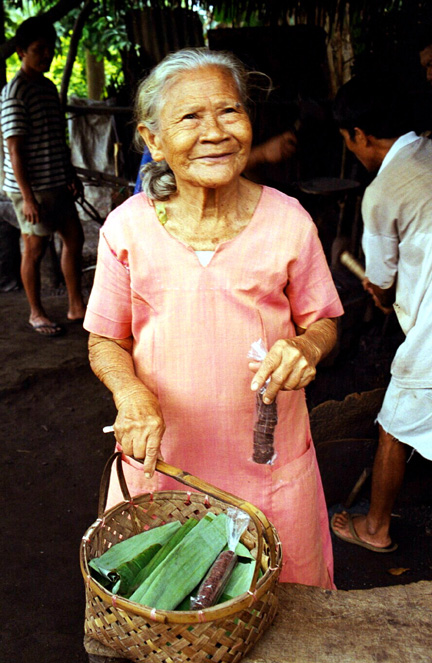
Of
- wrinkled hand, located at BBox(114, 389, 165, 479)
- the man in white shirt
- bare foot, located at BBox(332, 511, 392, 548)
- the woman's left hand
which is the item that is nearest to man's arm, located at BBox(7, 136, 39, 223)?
the man in white shirt

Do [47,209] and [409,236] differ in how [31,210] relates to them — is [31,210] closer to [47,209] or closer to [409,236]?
[47,209]

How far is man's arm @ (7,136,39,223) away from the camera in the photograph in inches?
179

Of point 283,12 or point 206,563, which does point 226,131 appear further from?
point 283,12

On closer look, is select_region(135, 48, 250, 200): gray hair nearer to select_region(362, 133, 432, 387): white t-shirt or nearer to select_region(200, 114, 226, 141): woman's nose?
select_region(200, 114, 226, 141): woman's nose

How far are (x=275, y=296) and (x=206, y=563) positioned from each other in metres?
0.67

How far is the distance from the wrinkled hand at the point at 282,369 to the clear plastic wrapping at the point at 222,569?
0.94 ft

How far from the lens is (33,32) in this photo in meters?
4.48

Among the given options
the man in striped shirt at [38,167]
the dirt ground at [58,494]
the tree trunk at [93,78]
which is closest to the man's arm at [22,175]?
the man in striped shirt at [38,167]

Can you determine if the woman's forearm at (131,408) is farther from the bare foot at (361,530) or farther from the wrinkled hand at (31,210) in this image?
the wrinkled hand at (31,210)

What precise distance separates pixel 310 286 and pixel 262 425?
394 millimetres

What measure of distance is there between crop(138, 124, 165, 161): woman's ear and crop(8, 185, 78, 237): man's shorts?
3501 millimetres

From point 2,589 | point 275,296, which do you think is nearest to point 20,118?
point 2,589

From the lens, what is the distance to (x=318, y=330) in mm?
1647

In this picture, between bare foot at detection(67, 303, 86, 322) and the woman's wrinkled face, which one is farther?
bare foot at detection(67, 303, 86, 322)
